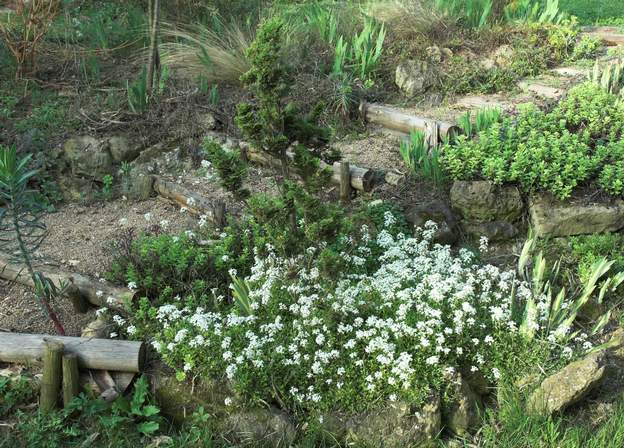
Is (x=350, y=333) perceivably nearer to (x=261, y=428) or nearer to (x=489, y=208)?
(x=261, y=428)

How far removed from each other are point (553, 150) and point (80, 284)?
4.14m

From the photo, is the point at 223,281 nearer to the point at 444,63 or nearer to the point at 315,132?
the point at 315,132

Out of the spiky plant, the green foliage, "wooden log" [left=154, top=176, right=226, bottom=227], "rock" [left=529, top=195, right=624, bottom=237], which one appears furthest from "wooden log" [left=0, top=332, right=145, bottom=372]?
"rock" [left=529, top=195, right=624, bottom=237]

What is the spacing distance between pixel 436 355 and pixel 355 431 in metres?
0.72

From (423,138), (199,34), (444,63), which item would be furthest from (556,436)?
A: (199,34)

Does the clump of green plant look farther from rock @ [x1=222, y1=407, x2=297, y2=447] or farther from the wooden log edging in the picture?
rock @ [x1=222, y1=407, x2=297, y2=447]

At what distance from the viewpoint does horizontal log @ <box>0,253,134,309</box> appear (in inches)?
200

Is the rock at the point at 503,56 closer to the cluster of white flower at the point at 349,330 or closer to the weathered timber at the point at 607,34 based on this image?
the weathered timber at the point at 607,34

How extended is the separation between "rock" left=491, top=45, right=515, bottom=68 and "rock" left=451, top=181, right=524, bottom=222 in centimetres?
284

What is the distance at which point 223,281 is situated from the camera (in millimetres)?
5414

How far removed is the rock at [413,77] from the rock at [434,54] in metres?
0.27

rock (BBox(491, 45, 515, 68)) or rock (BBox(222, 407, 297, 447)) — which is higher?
rock (BBox(491, 45, 515, 68))

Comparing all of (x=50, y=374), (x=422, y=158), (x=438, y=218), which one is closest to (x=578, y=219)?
(x=438, y=218)

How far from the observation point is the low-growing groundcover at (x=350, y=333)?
14.3 feet
